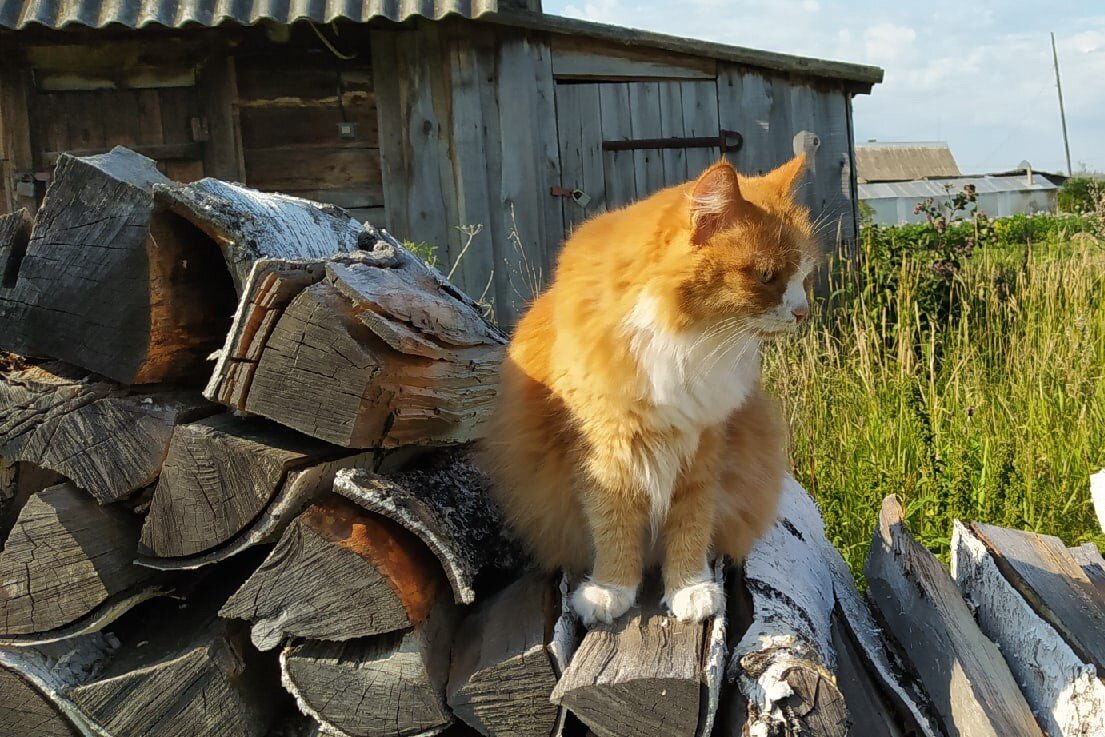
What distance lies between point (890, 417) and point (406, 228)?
338 cm

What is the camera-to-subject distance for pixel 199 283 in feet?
6.30

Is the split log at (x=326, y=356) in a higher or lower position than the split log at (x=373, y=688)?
higher

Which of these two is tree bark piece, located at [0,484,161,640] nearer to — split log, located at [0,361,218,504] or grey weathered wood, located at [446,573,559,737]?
split log, located at [0,361,218,504]

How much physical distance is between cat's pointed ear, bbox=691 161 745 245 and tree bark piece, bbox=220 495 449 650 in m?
0.87

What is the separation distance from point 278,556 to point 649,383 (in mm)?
786

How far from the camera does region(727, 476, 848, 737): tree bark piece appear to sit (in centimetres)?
146

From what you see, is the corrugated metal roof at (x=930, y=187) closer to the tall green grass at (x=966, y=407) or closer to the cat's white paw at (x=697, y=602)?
the tall green grass at (x=966, y=407)

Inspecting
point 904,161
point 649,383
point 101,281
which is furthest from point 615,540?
point 904,161

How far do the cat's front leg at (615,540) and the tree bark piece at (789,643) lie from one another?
10.3 inches

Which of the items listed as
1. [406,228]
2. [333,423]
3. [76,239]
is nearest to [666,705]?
[333,423]

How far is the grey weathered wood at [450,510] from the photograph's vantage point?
5.37 ft

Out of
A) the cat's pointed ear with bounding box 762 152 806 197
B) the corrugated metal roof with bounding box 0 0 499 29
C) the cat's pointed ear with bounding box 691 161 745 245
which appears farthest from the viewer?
the corrugated metal roof with bounding box 0 0 499 29

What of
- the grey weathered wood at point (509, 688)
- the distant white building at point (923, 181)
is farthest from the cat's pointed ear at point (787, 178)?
the distant white building at point (923, 181)

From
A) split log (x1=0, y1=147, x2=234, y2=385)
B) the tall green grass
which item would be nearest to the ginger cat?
split log (x1=0, y1=147, x2=234, y2=385)
